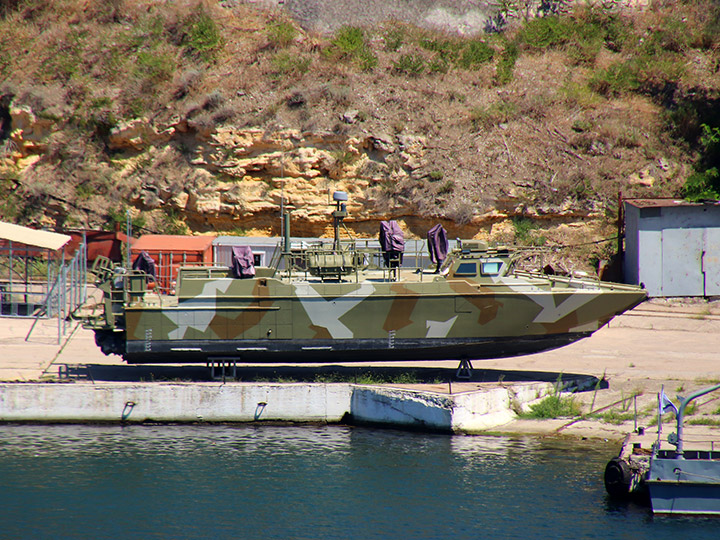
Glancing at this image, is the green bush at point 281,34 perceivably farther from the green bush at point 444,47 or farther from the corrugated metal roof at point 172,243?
the corrugated metal roof at point 172,243

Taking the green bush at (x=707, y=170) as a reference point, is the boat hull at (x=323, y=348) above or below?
below

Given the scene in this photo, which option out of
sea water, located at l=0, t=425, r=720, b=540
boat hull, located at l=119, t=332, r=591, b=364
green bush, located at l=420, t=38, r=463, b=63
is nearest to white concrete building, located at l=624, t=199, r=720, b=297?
boat hull, located at l=119, t=332, r=591, b=364

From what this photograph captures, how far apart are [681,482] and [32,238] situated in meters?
19.6

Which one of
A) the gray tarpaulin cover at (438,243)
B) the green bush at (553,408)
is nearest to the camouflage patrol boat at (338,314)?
the gray tarpaulin cover at (438,243)

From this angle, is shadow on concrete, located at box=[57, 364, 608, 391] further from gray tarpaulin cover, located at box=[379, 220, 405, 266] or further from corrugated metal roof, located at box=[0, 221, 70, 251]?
corrugated metal roof, located at box=[0, 221, 70, 251]

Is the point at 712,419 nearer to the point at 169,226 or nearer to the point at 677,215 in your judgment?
the point at 677,215

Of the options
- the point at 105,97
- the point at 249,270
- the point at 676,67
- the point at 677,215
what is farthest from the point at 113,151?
the point at 676,67

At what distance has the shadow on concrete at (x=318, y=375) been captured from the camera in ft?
62.3

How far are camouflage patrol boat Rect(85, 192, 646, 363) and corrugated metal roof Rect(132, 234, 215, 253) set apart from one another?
1011 centimetres

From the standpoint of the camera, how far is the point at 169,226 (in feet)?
112

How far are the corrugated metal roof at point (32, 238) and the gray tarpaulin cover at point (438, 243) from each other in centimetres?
1160

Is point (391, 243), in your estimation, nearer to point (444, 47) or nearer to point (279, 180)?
point (279, 180)

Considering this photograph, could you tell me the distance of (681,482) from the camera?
12922mm

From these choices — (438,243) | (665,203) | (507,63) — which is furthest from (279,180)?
(665,203)
